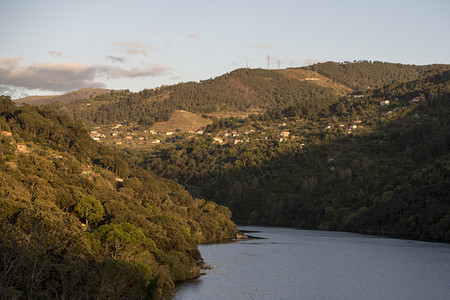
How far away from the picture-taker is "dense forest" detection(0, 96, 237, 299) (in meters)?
23.0

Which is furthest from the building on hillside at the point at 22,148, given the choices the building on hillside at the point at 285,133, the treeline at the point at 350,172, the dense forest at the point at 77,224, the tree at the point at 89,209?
the building on hillside at the point at 285,133

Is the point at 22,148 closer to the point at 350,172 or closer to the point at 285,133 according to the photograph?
the point at 350,172

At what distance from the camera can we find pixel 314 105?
19312cm

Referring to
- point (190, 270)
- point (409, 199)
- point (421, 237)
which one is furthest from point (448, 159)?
point (190, 270)

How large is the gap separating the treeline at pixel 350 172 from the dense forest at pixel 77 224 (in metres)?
34.3

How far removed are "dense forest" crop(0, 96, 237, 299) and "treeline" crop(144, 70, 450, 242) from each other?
34.3 m

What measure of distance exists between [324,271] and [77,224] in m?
24.5

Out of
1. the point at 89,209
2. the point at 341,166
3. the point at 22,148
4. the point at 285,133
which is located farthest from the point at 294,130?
the point at 89,209

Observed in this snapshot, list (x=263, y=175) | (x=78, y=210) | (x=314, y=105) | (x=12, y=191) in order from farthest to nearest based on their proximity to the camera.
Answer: (x=314, y=105) < (x=263, y=175) < (x=78, y=210) < (x=12, y=191)

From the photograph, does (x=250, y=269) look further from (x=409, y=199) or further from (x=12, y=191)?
(x=409, y=199)

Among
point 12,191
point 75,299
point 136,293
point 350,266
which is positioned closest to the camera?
point 75,299

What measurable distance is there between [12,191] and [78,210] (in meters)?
7.75

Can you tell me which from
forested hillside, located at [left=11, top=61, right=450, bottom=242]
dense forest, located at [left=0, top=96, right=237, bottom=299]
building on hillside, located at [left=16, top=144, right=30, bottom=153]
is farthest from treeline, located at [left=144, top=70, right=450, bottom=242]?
building on hillside, located at [left=16, top=144, right=30, bottom=153]

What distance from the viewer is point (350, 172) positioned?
118 metres
